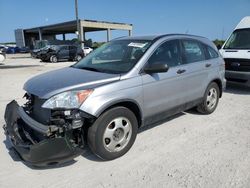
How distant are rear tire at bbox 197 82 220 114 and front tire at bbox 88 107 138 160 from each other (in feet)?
7.60

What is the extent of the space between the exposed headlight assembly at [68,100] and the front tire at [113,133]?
36cm

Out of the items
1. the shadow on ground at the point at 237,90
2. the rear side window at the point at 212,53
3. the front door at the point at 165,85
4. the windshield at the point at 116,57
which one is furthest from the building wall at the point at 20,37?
the front door at the point at 165,85

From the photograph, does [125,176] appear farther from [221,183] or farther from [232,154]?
[232,154]

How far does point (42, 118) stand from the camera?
11.5ft

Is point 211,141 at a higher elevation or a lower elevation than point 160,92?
lower

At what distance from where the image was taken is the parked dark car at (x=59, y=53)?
2339 centimetres

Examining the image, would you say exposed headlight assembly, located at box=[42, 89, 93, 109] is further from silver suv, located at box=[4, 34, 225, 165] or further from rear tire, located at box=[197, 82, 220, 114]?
rear tire, located at box=[197, 82, 220, 114]

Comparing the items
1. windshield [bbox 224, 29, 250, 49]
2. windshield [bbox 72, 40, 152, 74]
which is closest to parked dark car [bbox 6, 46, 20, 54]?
windshield [bbox 224, 29, 250, 49]

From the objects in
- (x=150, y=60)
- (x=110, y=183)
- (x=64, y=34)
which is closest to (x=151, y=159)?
(x=110, y=183)

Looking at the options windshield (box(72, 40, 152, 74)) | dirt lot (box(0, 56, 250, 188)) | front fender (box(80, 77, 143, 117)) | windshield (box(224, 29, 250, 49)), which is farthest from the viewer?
windshield (box(224, 29, 250, 49))

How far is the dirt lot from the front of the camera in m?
3.19

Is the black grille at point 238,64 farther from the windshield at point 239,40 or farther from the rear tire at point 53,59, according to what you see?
the rear tire at point 53,59

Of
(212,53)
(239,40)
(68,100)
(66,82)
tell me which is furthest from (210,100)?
(239,40)

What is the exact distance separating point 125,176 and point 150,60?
1853mm
